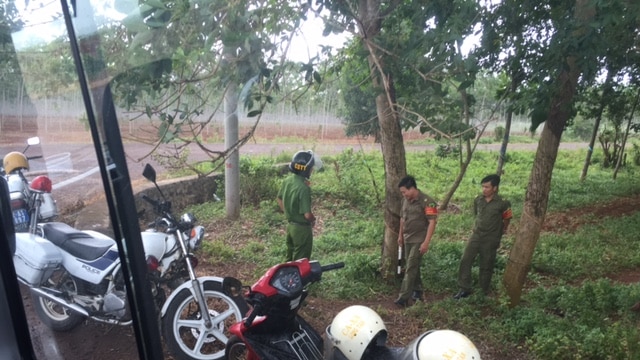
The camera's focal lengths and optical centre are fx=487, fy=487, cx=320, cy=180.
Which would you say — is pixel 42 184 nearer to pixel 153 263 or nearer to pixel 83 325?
pixel 83 325

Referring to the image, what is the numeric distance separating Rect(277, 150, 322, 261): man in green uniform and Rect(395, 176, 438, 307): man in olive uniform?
0.93m

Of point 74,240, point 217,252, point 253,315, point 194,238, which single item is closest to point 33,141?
point 74,240

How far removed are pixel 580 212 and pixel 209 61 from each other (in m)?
8.11

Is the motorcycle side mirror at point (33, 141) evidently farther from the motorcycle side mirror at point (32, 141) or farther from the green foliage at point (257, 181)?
the green foliage at point (257, 181)

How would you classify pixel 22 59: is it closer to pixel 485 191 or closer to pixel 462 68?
pixel 462 68

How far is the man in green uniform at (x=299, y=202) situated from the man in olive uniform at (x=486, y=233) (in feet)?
5.60

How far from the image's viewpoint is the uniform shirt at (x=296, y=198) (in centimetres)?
484

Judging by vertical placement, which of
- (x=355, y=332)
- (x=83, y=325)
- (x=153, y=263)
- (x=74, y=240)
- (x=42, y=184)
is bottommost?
(x=355, y=332)

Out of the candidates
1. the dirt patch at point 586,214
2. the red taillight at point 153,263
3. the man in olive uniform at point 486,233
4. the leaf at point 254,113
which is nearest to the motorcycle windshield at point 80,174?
the red taillight at point 153,263

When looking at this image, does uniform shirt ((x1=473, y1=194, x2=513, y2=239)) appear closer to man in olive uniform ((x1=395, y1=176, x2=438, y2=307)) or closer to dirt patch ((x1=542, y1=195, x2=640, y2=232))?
man in olive uniform ((x1=395, y1=176, x2=438, y2=307))

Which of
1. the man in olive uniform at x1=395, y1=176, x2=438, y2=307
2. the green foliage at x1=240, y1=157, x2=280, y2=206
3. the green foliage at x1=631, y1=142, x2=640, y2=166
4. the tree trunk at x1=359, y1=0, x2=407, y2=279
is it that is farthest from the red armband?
the green foliage at x1=631, y1=142, x2=640, y2=166

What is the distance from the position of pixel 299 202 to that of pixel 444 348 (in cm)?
280

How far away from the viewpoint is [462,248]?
6.45 m

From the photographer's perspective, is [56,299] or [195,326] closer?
[56,299]
